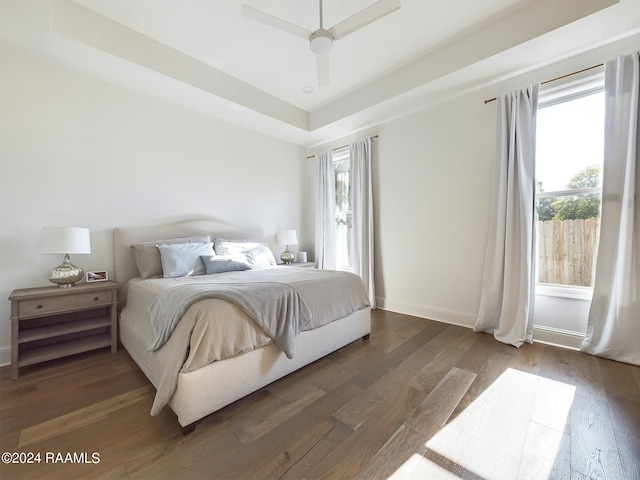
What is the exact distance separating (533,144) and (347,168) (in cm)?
245

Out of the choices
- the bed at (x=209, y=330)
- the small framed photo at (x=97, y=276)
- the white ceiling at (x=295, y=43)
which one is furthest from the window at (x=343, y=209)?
the small framed photo at (x=97, y=276)

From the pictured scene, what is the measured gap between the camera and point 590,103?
2.44 metres

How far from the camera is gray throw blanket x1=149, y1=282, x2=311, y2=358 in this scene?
1.68 m

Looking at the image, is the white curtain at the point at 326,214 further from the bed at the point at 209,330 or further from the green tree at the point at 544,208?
the green tree at the point at 544,208

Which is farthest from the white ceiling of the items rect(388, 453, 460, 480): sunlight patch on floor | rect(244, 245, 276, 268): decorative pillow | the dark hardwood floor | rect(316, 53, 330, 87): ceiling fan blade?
rect(388, 453, 460, 480): sunlight patch on floor

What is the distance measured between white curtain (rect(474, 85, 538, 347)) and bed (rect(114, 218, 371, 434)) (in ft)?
4.53

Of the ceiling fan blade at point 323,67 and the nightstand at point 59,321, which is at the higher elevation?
the ceiling fan blade at point 323,67

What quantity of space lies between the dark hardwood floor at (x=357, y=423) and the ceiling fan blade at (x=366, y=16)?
8.42ft

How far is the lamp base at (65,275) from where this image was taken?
2299 mm

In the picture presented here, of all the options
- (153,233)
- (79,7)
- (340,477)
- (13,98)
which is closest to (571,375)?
(340,477)

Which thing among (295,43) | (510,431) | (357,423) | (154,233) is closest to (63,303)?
(154,233)

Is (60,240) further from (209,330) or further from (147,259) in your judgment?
(209,330)

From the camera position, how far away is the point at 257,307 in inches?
69.5

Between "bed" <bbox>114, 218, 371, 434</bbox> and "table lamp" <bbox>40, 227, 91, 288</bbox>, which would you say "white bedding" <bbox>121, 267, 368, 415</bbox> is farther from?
"table lamp" <bbox>40, 227, 91, 288</bbox>
